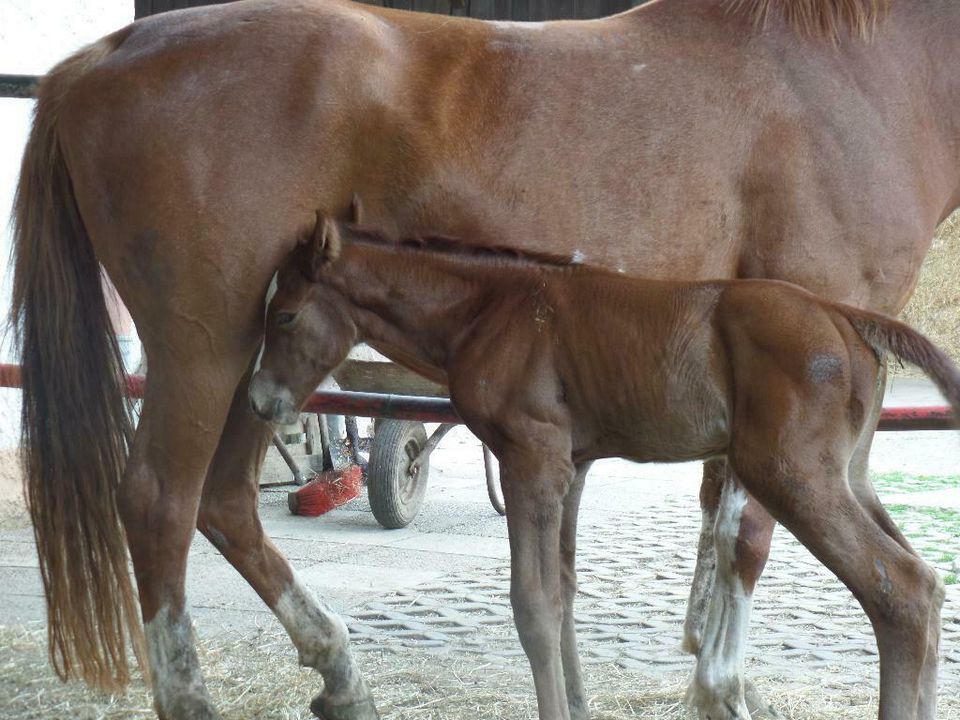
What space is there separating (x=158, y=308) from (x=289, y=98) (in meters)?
0.63

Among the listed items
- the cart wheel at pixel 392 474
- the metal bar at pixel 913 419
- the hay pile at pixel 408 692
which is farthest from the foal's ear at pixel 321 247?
the cart wheel at pixel 392 474

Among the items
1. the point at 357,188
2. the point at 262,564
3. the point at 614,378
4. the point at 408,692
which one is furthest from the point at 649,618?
the point at 357,188

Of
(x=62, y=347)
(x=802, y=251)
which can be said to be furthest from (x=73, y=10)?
(x=802, y=251)

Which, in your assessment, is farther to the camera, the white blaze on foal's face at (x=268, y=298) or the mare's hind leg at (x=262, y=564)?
the mare's hind leg at (x=262, y=564)

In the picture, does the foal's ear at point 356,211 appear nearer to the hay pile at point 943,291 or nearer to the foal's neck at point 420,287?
the foal's neck at point 420,287


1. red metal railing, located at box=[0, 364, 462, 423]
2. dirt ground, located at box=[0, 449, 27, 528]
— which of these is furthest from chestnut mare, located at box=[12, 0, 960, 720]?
dirt ground, located at box=[0, 449, 27, 528]

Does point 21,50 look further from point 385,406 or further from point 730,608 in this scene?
point 730,608

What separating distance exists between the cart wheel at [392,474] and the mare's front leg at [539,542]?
3.86m

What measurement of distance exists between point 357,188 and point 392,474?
148 inches

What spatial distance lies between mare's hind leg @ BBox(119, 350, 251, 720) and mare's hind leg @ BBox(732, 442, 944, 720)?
1348 mm

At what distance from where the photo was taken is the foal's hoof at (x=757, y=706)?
3561mm

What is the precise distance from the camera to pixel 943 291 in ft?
21.7

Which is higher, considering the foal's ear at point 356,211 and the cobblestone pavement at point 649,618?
the foal's ear at point 356,211

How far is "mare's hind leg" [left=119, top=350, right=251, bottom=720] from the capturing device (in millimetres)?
3064
